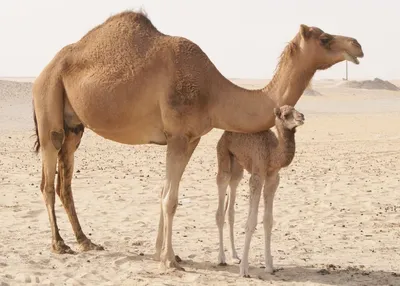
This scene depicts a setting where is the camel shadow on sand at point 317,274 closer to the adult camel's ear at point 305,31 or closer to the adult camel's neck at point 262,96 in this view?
the adult camel's neck at point 262,96

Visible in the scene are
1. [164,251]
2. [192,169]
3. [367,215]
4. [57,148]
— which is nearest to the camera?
[164,251]

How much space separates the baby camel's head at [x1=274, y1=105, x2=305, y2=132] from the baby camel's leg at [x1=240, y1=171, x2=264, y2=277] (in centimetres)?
61

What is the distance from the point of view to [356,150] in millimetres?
20641

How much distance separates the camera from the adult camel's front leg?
25.1 feet

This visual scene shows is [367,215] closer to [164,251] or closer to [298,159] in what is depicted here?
[164,251]

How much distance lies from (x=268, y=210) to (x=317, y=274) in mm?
898

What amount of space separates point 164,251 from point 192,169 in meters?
8.78

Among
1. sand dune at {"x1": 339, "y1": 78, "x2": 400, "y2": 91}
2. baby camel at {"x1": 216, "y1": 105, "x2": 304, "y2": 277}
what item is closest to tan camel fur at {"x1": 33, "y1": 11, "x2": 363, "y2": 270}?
baby camel at {"x1": 216, "y1": 105, "x2": 304, "y2": 277}

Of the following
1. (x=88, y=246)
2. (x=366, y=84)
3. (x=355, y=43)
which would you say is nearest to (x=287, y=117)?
(x=355, y=43)

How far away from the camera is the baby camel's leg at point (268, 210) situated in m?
7.61

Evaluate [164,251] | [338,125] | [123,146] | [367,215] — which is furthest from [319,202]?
[338,125]

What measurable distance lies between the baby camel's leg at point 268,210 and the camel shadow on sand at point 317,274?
0.15 m

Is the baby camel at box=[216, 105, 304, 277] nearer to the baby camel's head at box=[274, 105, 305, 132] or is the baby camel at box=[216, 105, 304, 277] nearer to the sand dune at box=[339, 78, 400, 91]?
the baby camel's head at box=[274, 105, 305, 132]

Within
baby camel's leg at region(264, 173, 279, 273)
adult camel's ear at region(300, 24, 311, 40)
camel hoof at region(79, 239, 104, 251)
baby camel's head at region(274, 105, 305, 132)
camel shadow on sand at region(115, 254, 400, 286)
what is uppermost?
adult camel's ear at region(300, 24, 311, 40)
